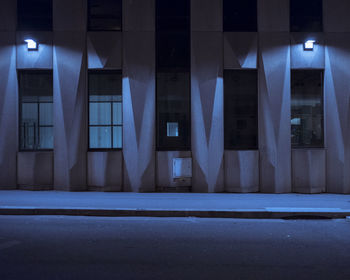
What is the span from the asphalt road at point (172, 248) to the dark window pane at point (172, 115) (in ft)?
11.9

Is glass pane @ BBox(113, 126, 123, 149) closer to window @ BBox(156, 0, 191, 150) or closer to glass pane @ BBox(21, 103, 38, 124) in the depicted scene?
window @ BBox(156, 0, 191, 150)

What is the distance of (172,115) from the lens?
10.9m

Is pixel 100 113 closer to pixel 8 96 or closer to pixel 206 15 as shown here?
pixel 8 96

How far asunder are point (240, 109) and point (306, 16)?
3.90 m

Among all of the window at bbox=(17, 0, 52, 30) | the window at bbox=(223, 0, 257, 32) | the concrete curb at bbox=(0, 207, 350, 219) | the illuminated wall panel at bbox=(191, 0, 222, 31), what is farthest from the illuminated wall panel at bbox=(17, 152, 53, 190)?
the window at bbox=(223, 0, 257, 32)

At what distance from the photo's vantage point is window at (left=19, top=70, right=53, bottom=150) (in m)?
11.2

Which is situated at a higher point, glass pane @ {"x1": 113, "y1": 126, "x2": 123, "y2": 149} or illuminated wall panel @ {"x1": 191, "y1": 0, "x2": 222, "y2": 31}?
illuminated wall panel @ {"x1": 191, "y1": 0, "x2": 222, "y2": 31}

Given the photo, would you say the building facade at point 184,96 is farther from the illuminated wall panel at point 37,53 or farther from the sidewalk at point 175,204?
the sidewalk at point 175,204

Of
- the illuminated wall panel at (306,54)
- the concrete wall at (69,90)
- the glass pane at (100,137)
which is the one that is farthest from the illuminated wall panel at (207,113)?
the concrete wall at (69,90)

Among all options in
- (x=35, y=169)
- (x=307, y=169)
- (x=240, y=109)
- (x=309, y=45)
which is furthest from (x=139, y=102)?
(x=307, y=169)

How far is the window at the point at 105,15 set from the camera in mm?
11000

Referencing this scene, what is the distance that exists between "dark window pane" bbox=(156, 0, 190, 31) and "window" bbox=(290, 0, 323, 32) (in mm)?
3630

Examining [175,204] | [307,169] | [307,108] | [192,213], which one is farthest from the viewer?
[307,108]

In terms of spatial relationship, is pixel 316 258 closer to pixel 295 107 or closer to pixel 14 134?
pixel 295 107
